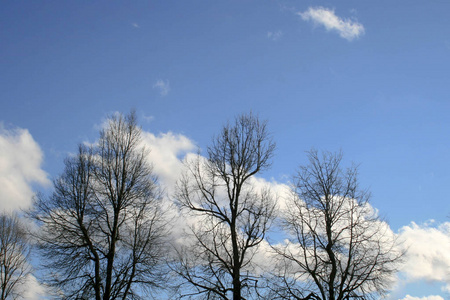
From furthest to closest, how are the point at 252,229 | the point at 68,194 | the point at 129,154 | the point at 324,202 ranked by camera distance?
1. the point at 129,154
2. the point at 68,194
3. the point at 324,202
4. the point at 252,229

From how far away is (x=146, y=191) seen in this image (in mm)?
18156

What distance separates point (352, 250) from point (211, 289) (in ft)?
18.6

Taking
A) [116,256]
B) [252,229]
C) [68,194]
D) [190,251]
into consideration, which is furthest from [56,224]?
[252,229]

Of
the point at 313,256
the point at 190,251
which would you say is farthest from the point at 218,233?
the point at 313,256

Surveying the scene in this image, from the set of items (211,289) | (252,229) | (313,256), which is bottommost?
(211,289)

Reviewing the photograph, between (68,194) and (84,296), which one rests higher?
(68,194)

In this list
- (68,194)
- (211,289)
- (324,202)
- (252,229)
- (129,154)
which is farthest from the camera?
(129,154)

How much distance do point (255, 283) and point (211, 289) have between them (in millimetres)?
1694

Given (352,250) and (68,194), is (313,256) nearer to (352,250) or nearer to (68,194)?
(352,250)

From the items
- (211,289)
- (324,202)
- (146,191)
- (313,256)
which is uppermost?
(146,191)

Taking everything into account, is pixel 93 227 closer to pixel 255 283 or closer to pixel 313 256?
pixel 255 283

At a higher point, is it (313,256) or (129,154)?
(129,154)

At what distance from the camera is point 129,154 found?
1875 centimetres

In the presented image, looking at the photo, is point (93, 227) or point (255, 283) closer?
point (255, 283)
